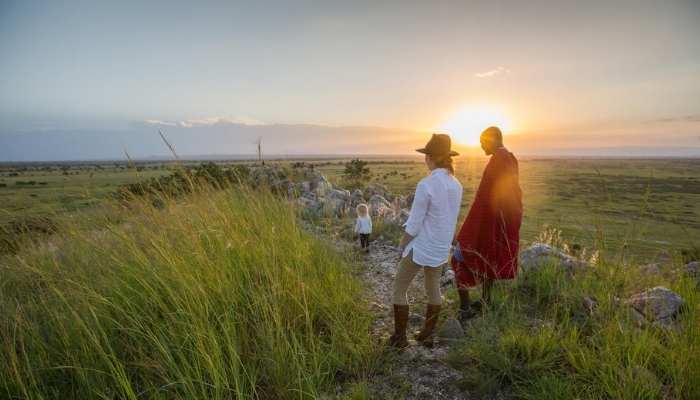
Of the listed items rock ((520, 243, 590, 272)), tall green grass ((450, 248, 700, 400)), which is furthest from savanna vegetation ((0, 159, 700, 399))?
rock ((520, 243, 590, 272))

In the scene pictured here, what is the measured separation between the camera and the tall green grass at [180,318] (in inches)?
85.5

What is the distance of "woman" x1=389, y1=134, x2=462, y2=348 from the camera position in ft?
10.1

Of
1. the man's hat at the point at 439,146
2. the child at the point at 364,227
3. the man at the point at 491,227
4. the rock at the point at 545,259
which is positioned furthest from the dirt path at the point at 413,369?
the child at the point at 364,227

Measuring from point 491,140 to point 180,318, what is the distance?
3.71m

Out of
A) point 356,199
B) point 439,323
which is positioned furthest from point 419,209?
point 356,199

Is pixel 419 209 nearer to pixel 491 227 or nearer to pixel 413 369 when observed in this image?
pixel 491 227

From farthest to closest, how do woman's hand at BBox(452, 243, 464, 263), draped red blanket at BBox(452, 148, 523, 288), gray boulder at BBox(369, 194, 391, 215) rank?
1. gray boulder at BBox(369, 194, 391, 215)
2. woman's hand at BBox(452, 243, 464, 263)
3. draped red blanket at BBox(452, 148, 523, 288)

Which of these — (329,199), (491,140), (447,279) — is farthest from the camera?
(329,199)

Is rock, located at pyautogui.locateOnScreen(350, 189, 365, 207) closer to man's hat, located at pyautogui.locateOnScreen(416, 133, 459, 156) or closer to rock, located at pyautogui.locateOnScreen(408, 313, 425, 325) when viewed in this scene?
rock, located at pyautogui.locateOnScreen(408, 313, 425, 325)

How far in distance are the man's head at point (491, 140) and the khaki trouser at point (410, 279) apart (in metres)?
1.59

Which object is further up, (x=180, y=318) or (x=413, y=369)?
(x=180, y=318)

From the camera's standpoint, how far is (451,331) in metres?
3.46

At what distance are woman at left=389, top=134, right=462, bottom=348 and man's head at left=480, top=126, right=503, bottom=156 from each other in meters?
0.84

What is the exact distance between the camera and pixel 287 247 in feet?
12.6
